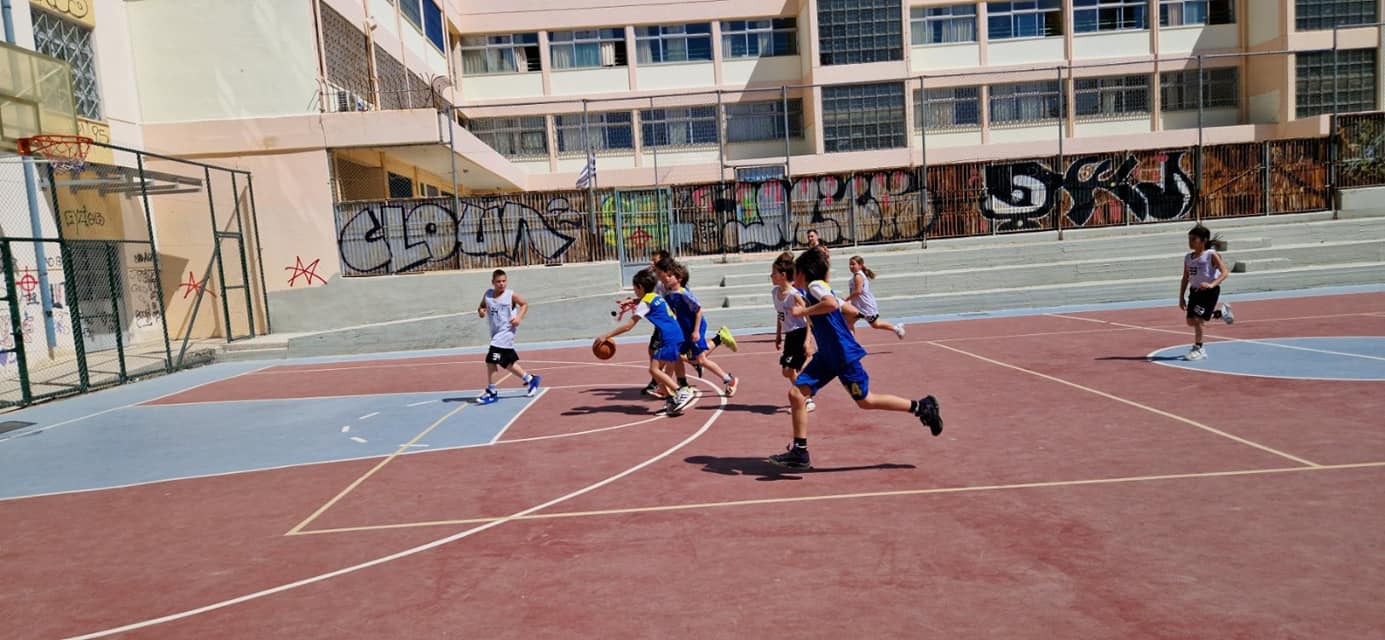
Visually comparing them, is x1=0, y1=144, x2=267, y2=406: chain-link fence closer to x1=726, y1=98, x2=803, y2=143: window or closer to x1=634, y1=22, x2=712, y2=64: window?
x1=726, y1=98, x2=803, y2=143: window

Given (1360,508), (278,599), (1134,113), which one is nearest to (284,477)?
(278,599)

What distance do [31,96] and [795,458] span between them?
629 inches

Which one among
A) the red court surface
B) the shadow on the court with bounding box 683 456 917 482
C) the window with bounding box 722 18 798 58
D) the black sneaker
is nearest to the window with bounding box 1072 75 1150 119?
the window with bounding box 722 18 798 58

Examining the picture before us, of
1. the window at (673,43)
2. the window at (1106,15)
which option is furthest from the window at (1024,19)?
the window at (673,43)

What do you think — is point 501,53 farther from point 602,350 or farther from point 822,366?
point 822,366

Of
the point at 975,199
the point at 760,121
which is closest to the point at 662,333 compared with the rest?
Answer: the point at 975,199

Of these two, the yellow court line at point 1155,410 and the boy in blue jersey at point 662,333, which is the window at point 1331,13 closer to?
the yellow court line at point 1155,410

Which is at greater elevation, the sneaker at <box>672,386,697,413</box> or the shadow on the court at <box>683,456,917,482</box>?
the sneaker at <box>672,386,697,413</box>

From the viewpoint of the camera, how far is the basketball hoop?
47.3 ft

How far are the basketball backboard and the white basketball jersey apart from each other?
10.2 metres

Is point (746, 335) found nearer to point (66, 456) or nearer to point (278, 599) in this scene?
point (66, 456)

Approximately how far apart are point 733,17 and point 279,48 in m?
21.0

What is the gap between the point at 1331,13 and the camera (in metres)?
33.7

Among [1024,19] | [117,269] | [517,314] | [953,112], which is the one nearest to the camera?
[517,314]
